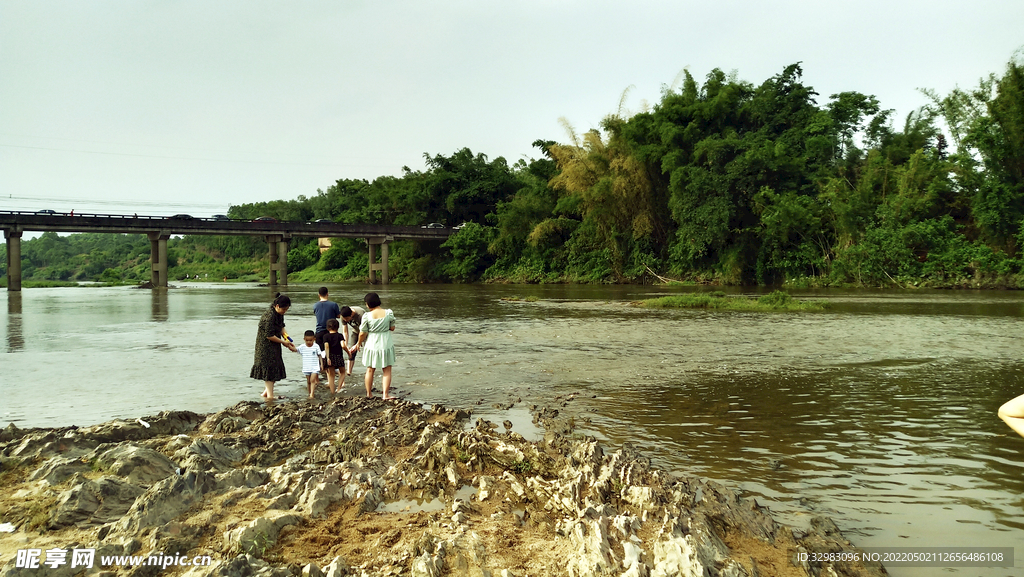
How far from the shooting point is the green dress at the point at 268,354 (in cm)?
789

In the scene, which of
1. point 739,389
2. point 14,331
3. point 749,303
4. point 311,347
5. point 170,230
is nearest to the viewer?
point 311,347

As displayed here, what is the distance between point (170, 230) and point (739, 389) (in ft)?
158

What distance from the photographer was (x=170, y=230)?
47.2 metres

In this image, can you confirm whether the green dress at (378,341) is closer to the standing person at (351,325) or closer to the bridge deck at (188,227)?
the standing person at (351,325)

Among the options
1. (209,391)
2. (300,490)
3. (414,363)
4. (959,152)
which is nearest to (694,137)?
(959,152)

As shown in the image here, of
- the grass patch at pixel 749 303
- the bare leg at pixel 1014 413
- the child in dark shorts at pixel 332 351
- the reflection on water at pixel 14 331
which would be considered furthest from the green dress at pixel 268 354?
the grass patch at pixel 749 303

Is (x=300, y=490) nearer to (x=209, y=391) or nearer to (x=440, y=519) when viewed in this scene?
(x=440, y=519)

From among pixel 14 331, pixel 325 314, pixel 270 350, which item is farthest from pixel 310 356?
pixel 14 331

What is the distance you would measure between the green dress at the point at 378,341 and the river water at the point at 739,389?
757mm

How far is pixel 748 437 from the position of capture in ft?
19.8

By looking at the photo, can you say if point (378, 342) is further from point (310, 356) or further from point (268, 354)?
point (268, 354)

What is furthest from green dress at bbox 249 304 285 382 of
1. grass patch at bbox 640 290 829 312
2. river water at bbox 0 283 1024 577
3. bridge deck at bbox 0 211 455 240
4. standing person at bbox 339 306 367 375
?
bridge deck at bbox 0 211 455 240

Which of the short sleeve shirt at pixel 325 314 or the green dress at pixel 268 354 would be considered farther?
the short sleeve shirt at pixel 325 314

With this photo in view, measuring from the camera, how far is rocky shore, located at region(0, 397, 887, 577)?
10.8 feet
